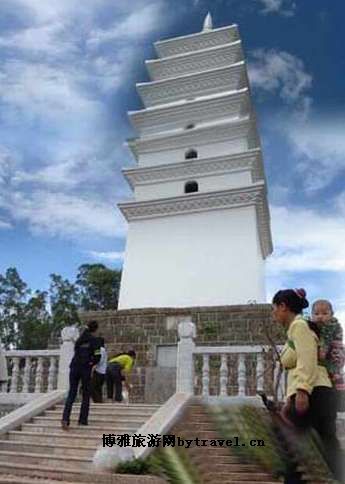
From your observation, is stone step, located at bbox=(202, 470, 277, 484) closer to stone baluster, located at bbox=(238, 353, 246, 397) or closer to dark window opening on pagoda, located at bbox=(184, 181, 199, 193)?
stone baluster, located at bbox=(238, 353, 246, 397)

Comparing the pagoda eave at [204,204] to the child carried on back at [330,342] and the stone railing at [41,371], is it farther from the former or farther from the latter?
the child carried on back at [330,342]

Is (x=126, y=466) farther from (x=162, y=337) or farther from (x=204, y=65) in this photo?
(x=204, y=65)

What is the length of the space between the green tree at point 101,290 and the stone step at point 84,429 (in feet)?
67.5

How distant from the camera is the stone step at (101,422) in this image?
706cm

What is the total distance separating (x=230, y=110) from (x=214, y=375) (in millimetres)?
9640

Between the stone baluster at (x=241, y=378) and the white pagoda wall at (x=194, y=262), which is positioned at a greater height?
the white pagoda wall at (x=194, y=262)

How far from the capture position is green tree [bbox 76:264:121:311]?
28.0 meters

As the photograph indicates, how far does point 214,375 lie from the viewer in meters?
11.3

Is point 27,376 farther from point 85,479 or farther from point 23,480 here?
point 85,479

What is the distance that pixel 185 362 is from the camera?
841cm

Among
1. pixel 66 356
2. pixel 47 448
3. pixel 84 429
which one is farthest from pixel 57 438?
pixel 66 356

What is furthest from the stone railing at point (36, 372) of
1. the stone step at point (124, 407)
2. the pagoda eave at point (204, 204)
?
the pagoda eave at point (204, 204)

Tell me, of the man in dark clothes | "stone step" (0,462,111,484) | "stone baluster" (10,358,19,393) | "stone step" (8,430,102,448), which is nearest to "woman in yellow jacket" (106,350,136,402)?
"stone baluster" (10,358,19,393)

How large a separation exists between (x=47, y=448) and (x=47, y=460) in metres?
0.44
